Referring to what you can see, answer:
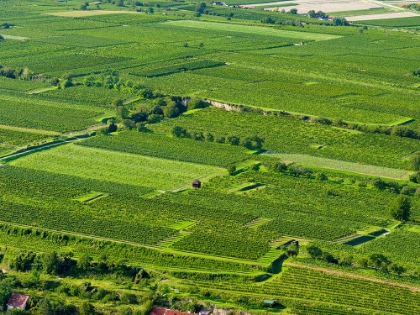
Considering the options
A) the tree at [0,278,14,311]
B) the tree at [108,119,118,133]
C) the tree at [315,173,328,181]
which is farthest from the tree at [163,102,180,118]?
the tree at [0,278,14,311]

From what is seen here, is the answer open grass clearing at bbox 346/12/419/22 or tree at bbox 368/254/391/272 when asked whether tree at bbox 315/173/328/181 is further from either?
open grass clearing at bbox 346/12/419/22

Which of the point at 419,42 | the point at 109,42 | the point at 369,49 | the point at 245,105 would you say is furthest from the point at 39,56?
the point at 419,42

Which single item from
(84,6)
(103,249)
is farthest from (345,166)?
(84,6)

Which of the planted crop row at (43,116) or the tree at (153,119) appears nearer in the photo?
the planted crop row at (43,116)

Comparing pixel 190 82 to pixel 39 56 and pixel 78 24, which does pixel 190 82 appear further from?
pixel 78 24

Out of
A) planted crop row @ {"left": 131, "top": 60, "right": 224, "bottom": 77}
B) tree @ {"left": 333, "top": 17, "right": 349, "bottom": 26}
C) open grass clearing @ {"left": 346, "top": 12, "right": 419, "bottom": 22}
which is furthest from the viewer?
open grass clearing @ {"left": 346, "top": 12, "right": 419, "bottom": 22}

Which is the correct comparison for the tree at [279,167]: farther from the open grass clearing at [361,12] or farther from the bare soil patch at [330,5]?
the bare soil patch at [330,5]

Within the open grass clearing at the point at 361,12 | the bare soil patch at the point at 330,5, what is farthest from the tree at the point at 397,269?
the bare soil patch at the point at 330,5
